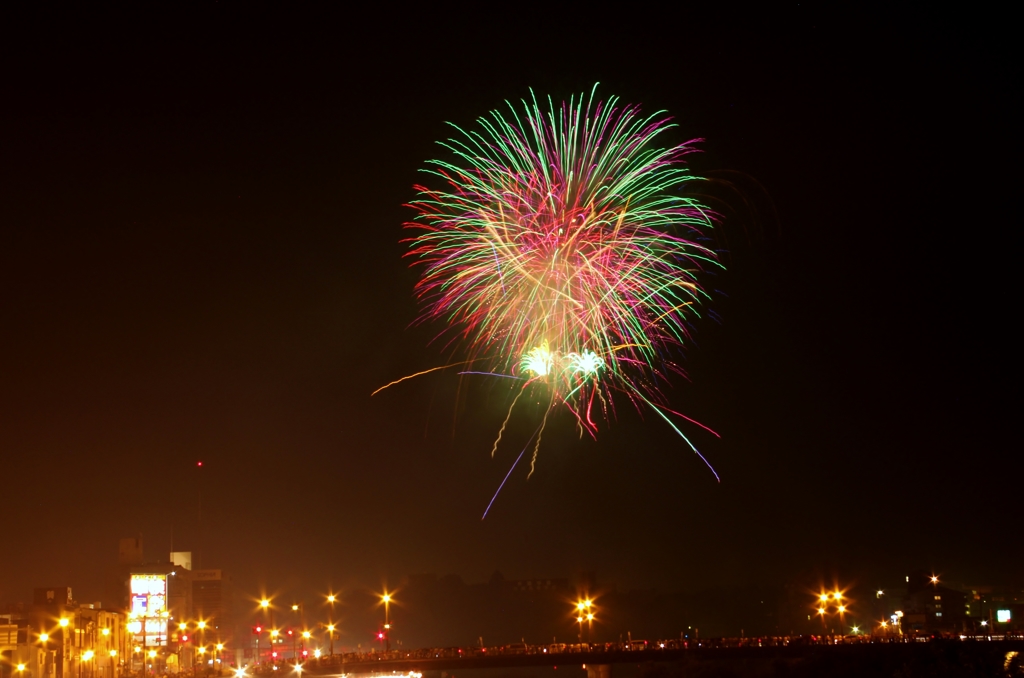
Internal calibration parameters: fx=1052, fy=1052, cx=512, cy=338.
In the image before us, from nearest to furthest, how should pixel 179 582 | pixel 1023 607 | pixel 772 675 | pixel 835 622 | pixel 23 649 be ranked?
1. pixel 772 675
2. pixel 23 649
3. pixel 1023 607
4. pixel 835 622
5. pixel 179 582

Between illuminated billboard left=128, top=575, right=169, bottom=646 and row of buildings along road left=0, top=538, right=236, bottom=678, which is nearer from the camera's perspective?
row of buildings along road left=0, top=538, right=236, bottom=678

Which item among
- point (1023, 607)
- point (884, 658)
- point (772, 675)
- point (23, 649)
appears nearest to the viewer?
point (884, 658)

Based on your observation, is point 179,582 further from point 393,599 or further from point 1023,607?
point 1023,607

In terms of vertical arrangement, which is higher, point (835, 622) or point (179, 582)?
point (179, 582)

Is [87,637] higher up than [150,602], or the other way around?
[150,602]

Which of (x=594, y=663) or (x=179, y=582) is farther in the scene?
(x=179, y=582)

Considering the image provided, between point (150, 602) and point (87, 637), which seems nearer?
point (87, 637)

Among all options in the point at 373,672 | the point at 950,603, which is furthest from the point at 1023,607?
the point at 373,672

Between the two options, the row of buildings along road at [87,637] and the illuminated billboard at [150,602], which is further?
the illuminated billboard at [150,602]
